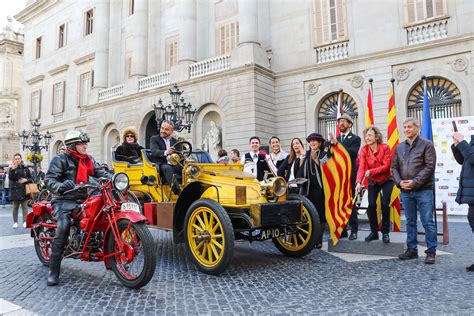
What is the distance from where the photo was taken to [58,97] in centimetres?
2984

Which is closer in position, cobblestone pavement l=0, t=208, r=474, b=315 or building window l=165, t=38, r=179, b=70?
cobblestone pavement l=0, t=208, r=474, b=315

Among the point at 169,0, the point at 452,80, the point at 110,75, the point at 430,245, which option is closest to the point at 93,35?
the point at 110,75

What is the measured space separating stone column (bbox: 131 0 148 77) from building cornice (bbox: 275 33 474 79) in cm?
909

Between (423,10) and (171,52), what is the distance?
13.7 metres

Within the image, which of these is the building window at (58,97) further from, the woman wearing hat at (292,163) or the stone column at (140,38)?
the woman wearing hat at (292,163)

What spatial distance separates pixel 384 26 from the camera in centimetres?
1553

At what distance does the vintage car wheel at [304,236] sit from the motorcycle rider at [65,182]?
2.70 metres

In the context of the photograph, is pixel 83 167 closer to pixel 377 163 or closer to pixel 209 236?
pixel 209 236

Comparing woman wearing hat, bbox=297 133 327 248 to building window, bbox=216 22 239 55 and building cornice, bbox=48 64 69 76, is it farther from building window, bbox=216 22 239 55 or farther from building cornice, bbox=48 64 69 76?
building cornice, bbox=48 64 69 76

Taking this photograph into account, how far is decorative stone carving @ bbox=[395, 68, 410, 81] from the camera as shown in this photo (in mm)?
14837

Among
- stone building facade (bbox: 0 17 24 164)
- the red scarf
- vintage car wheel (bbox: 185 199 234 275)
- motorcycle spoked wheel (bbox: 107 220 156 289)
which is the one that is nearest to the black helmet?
the red scarf

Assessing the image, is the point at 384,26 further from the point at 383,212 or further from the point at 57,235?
the point at 57,235

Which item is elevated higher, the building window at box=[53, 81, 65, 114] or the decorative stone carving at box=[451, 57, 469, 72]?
the building window at box=[53, 81, 65, 114]

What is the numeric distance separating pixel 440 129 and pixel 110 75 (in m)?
20.7
